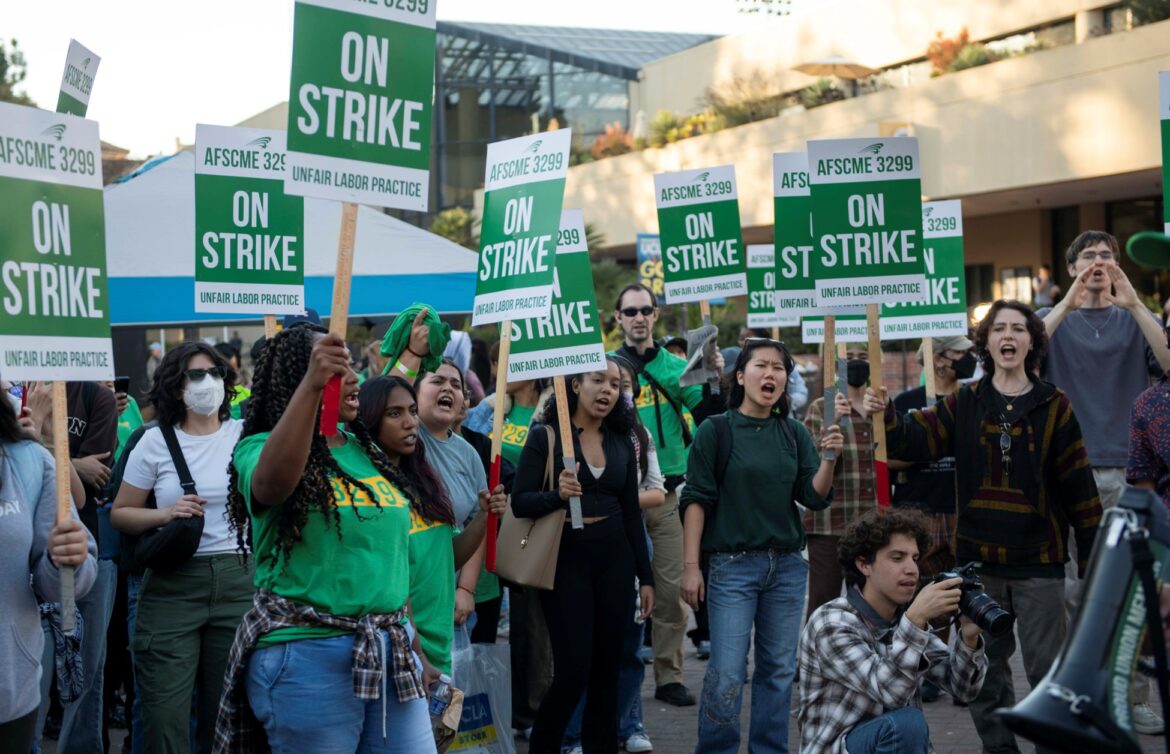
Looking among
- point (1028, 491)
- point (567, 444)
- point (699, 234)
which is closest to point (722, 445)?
point (567, 444)

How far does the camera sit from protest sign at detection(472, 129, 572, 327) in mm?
6855

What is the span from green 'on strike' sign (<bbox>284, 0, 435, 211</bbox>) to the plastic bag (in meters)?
2.34

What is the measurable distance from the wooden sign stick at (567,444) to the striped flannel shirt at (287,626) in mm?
2180

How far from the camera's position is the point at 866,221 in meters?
7.02

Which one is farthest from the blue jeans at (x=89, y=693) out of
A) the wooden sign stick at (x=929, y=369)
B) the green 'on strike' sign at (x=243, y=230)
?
the wooden sign stick at (x=929, y=369)

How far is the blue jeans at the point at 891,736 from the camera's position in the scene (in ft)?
17.0

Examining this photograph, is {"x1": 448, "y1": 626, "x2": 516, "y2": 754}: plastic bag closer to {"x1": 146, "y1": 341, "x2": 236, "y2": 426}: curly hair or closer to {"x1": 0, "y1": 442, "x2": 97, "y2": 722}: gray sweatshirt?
{"x1": 146, "y1": 341, "x2": 236, "y2": 426}: curly hair

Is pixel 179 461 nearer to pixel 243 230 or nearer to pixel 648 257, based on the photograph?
pixel 243 230

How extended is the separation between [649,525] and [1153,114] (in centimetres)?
1637

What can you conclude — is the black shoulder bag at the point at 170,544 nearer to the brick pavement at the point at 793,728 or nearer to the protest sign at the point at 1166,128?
the brick pavement at the point at 793,728

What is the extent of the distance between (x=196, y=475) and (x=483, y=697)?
157 cm

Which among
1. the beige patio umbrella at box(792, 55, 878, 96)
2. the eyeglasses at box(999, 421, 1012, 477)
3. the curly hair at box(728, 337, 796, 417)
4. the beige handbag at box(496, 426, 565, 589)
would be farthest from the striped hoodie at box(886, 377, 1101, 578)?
the beige patio umbrella at box(792, 55, 878, 96)

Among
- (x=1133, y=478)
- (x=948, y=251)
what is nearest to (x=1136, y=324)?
(x=1133, y=478)

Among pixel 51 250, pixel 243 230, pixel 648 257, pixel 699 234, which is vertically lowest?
pixel 51 250
